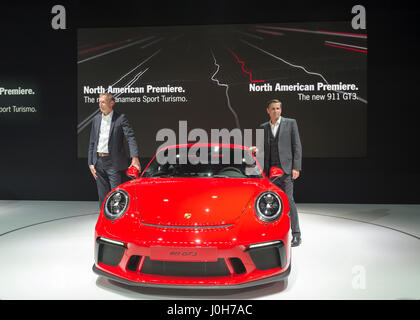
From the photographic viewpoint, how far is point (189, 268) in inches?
73.0

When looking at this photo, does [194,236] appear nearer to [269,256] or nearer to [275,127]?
[269,256]

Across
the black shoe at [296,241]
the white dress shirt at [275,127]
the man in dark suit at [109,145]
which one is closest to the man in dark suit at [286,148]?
the white dress shirt at [275,127]

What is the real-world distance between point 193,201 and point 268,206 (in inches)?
18.1

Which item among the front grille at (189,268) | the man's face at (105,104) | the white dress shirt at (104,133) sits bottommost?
the front grille at (189,268)

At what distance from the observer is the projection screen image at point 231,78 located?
226 inches

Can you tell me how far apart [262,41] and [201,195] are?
14.6ft

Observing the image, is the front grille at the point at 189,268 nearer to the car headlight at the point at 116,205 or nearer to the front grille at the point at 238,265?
the front grille at the point at 238,265

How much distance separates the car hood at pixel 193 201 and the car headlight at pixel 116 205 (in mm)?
85

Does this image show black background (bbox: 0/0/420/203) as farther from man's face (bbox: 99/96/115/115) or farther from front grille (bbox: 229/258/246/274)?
front grille (bbox: 229/258/246/274)

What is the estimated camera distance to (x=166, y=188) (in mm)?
2299

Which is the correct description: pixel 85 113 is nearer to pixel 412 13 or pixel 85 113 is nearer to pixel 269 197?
pixel 269 197

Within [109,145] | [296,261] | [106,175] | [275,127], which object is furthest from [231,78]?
[296,261]

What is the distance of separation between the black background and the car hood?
12.5 feet
